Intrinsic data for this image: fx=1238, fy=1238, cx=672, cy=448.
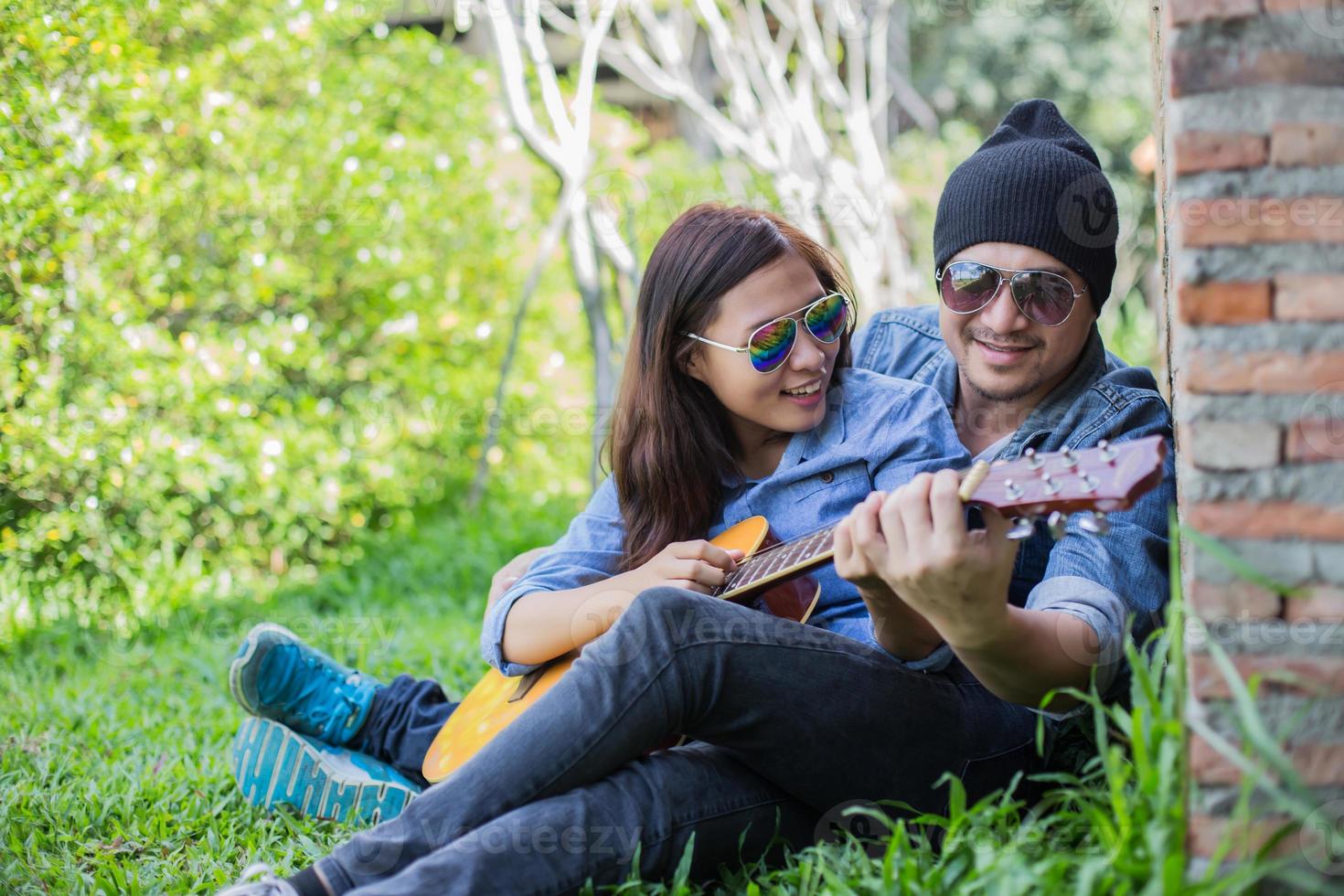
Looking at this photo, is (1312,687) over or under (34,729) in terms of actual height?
over

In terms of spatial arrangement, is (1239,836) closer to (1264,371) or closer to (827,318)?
(1264,371)

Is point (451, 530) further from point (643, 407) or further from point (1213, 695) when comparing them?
point (1213, 695)

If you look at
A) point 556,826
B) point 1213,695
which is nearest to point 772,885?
point 556,826

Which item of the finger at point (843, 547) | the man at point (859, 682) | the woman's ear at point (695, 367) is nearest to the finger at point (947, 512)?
the man at point (859, 682)

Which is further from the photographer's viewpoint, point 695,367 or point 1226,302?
point 695,367

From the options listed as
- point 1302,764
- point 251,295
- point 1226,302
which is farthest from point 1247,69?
point 251,295

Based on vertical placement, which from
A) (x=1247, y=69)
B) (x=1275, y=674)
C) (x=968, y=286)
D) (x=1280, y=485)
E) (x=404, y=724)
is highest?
(x=1247, y=69)

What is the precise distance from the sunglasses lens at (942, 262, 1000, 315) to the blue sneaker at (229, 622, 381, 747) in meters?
1.78

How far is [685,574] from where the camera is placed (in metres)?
2.46

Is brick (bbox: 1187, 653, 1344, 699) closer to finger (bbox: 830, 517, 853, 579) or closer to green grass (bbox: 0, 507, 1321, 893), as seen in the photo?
green grass (bbox: 0, 507, 1321, 893)

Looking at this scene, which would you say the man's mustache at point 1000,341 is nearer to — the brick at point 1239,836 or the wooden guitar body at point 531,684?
the wooden guitar body at point 531,684

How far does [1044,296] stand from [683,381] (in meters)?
0.84

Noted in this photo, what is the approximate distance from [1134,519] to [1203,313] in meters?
0.62

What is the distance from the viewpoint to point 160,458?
489cm
